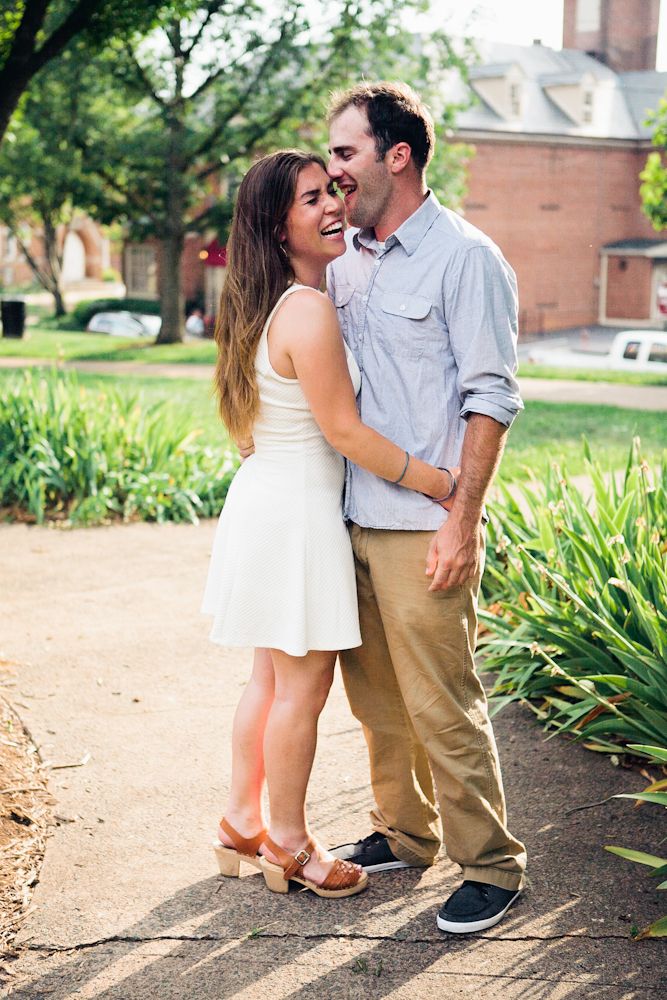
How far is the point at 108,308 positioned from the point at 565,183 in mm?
15368

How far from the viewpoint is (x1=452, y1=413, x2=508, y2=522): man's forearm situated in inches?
113

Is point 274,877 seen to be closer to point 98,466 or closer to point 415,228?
point 415,228

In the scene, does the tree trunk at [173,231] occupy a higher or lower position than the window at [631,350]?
higher

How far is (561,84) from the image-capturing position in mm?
39219

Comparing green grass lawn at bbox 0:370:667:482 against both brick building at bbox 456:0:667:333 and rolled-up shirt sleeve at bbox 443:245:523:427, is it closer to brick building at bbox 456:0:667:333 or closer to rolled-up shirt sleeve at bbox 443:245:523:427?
rolled-up shirt sleeve at bbox 443:245:523:427

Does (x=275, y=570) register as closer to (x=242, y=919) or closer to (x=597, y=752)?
(x=242, y=919)

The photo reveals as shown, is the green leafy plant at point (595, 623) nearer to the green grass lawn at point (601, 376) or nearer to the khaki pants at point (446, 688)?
the khaki pants at point (446, 688)

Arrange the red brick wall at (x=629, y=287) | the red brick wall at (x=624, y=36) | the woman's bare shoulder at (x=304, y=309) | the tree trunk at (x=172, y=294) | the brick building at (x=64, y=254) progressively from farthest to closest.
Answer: the brick building at (x=64, y=254) < the red brick wall at (x=624, y=36) < the red brick wall at (x=629, y=287) < the tree trunk at (x=172, y=294) < the woman's bare shoulder at (x=304, y=309)

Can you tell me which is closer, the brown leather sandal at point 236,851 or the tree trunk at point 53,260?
the brown leather sandal at point 236,851

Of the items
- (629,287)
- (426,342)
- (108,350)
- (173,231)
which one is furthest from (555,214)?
(426,342)

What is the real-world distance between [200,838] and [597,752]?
1.43 metres

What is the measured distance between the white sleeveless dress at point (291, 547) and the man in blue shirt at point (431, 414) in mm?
82

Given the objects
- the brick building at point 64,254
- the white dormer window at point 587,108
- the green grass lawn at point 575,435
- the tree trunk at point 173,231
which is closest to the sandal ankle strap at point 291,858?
the green grass lawn at point 575,435

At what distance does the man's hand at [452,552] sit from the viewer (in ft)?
9.55
